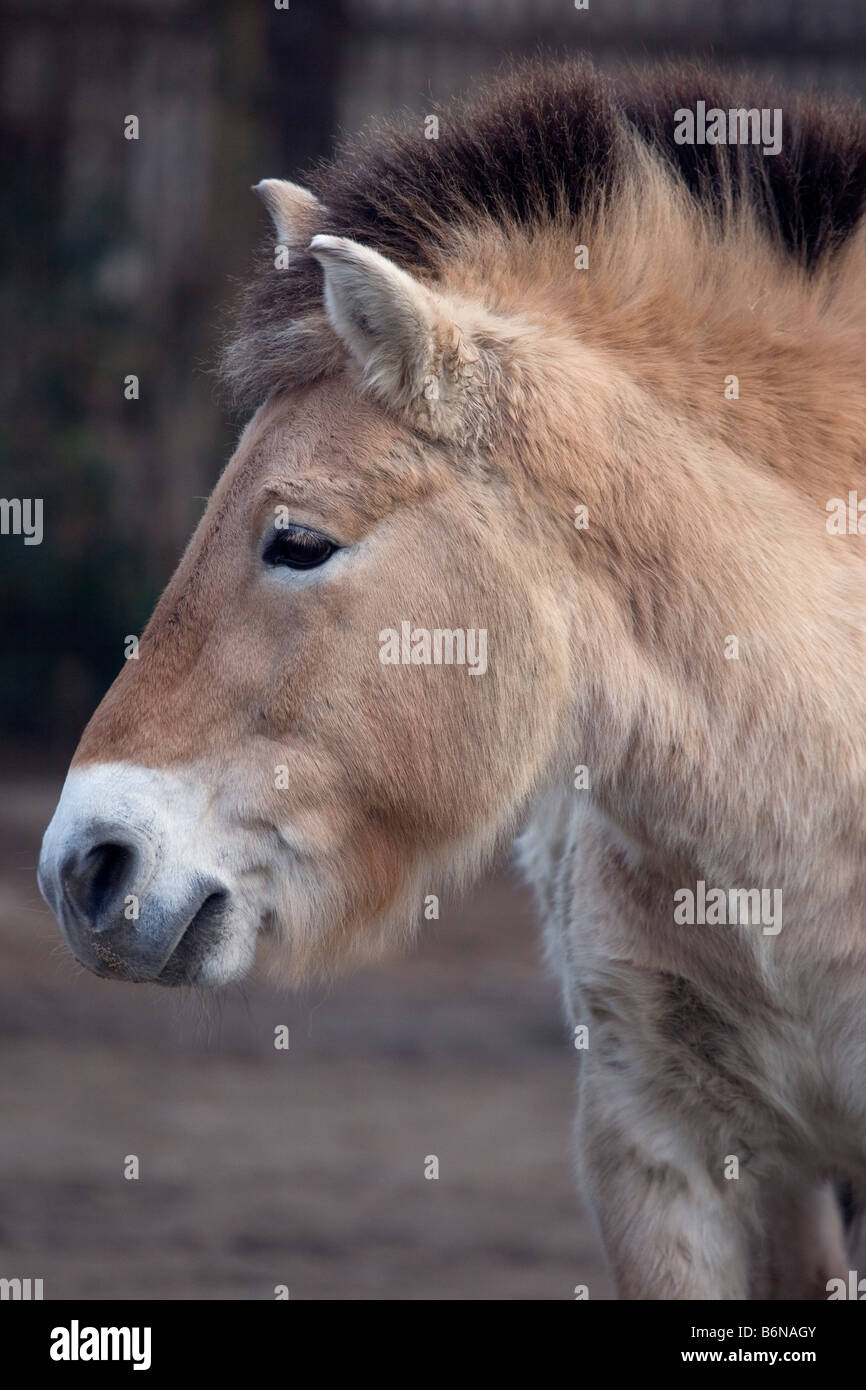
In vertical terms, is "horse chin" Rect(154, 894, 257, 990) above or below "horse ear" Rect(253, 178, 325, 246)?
below

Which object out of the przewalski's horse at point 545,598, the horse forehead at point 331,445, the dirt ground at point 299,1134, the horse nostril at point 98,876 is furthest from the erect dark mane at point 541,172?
the dirt ground at point 299,1134

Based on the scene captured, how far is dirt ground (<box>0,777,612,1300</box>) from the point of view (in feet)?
16.8

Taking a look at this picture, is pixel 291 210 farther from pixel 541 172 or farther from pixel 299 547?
pixel 299 547

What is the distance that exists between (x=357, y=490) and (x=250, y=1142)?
13.5ft

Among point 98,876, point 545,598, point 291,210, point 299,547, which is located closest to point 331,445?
point 299,547

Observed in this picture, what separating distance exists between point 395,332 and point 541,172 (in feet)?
1.77

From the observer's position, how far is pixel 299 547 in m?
2.70

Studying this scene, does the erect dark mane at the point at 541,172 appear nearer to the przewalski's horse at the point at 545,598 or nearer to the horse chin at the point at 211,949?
the przewalski's horse at the point at 545,598

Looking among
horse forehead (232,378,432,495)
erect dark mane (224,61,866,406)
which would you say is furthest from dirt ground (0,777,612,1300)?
erect dark mane (224,61,866,406)

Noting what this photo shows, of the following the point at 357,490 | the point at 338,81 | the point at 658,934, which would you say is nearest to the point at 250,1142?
the point at 658,934

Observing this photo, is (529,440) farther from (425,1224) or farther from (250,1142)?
(250,1142)

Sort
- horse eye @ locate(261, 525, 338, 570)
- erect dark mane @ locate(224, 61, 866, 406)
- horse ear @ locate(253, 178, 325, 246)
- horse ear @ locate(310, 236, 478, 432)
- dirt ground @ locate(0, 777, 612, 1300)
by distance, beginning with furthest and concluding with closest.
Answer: dirt ground @ locate(0, 777, 612, 1300), horse ear @ locate(253, 178, 325, 246), erect dark mane @ locate(224, 61, 866, 406), horse eye @ locate(261, 525, 338, 570), horse ear @ locate(310, 236, 478, 432)

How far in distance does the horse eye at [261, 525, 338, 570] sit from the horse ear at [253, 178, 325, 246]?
65 cm

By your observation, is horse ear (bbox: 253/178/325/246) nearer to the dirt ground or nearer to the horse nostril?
the horse nostril
